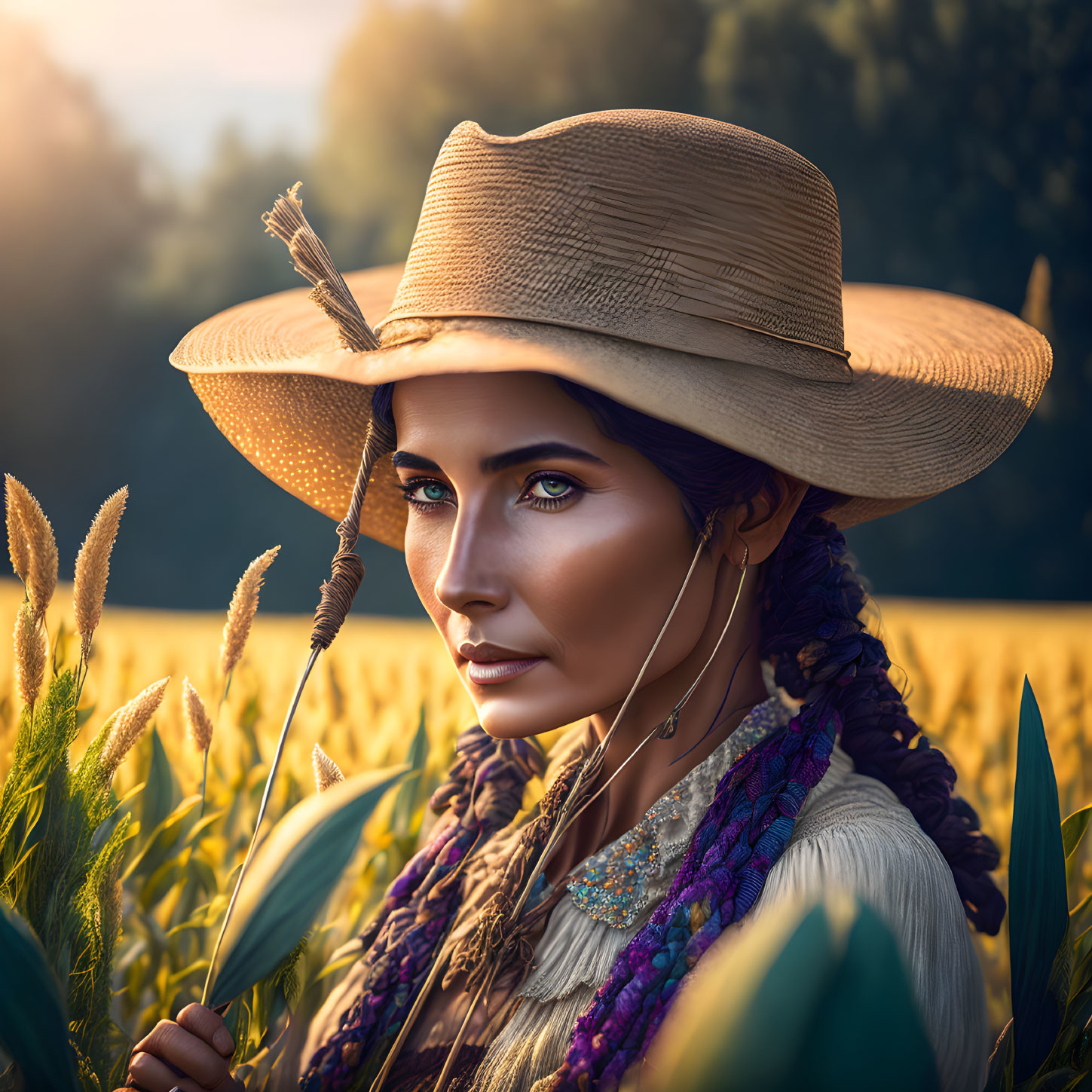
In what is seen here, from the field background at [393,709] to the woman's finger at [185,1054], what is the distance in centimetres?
79

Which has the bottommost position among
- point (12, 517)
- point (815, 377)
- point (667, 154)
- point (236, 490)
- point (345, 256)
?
point (236, 490)

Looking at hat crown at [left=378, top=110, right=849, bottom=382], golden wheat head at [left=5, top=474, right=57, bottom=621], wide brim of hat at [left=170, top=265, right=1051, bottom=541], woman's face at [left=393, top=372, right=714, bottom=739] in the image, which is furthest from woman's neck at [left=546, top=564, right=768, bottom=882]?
golden wheat head at [left=5, top=474, right=57, bottom=621]

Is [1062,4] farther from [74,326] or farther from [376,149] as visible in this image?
[74,326]

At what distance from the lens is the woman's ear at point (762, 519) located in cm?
116

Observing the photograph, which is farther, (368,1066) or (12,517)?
(368,1066)

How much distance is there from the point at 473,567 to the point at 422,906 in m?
0.60

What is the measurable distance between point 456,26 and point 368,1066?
33.7 ft

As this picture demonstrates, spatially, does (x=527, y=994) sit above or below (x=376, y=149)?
below

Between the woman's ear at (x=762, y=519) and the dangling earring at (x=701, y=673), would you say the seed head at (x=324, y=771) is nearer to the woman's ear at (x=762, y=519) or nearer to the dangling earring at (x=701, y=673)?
the dangling earring at (x=701, y=673)

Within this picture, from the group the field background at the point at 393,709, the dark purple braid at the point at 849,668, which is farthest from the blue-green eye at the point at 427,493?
the field background at the point at 393,709

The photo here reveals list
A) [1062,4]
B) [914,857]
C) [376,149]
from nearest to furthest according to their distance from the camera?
1. [914,857]
2. [1062,4]
3. [376,149]

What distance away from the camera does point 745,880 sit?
1019 millimetres

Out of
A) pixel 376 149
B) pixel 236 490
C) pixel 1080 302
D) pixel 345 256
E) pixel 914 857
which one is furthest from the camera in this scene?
pixel 376 149

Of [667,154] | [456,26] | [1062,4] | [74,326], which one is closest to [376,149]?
[456,26]
